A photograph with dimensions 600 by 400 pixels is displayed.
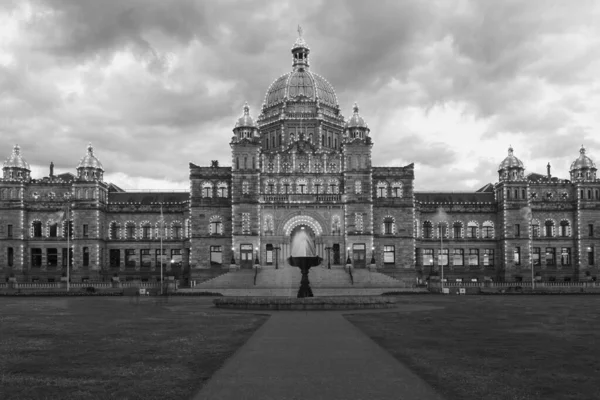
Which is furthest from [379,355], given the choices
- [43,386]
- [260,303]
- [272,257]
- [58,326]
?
[272,257]

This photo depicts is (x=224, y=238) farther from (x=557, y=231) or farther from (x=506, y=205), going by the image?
(x=557, y=231)

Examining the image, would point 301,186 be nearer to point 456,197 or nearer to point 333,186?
point 333,186

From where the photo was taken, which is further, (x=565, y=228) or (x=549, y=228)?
(x=549, y=228)

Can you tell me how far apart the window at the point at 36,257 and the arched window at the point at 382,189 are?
55.1m

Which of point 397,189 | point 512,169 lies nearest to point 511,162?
point 512,169

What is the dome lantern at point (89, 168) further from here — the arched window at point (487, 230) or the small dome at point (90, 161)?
the arched window at point (487, 230)

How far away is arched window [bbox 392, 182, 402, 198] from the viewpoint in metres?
99.5

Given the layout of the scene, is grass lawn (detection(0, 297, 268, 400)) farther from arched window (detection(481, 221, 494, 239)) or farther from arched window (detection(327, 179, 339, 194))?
arched window (detection(481, 221, 494, 239))

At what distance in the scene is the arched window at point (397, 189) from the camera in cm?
9950

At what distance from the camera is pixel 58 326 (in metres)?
32.4

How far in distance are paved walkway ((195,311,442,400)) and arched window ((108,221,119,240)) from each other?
81.9m

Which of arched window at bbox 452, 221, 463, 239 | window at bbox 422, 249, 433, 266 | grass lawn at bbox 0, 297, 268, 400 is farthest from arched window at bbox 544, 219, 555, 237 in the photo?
grass lawn at bbox 0, 297, 268, 400

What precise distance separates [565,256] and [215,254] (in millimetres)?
56946

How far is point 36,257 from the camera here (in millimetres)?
102375
